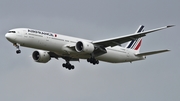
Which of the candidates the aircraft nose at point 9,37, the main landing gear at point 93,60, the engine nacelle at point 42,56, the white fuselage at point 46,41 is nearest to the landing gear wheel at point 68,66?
the engine nacelle at point 42,56

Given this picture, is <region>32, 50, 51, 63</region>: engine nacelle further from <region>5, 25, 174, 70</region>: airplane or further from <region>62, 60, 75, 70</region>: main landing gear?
<region>62, 60, 75, 70</region>: main landing gear

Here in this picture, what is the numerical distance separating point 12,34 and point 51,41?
4.77m

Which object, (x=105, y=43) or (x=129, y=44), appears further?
(x=129, y=44)

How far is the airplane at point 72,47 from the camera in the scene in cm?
6200

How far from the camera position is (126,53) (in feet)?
232

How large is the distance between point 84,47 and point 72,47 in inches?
62.7

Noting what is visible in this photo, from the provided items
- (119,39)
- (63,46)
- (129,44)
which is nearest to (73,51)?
(63,46)

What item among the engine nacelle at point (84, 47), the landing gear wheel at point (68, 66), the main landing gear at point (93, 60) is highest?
the landing gear wheel at point (68, 66)

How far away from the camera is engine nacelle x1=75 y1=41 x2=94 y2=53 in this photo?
6356 centimetres

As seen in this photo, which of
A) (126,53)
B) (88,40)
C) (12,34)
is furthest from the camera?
(126,53)

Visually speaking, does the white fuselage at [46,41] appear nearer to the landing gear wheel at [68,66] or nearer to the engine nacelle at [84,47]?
the engine nacelle at [84,47]

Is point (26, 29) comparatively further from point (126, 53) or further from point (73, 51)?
point (126, 53)

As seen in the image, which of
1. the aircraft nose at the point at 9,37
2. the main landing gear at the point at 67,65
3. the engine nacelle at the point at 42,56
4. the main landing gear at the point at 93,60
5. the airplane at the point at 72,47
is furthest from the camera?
the main landing gear at the point at 67,65

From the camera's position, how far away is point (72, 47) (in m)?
64.1
